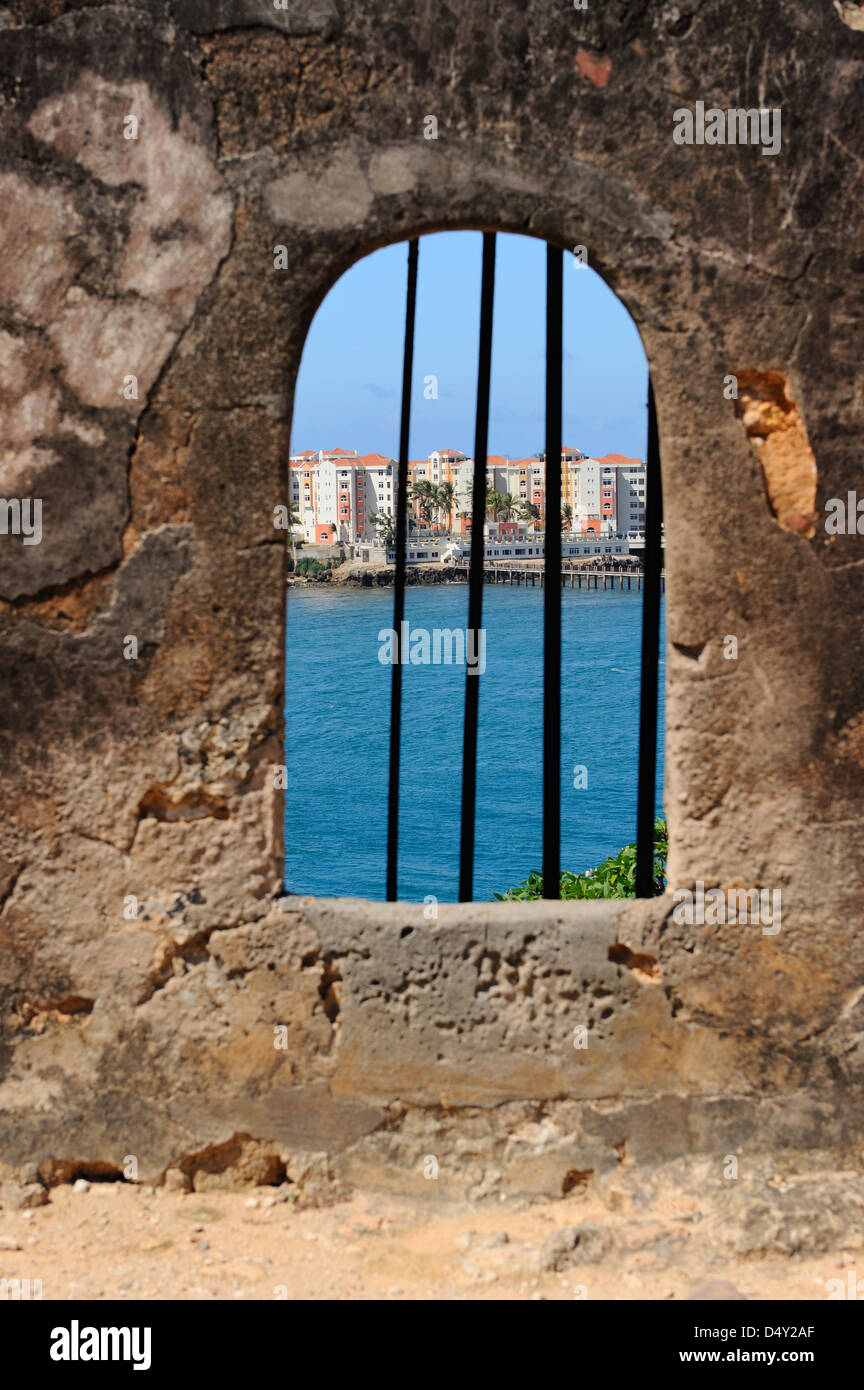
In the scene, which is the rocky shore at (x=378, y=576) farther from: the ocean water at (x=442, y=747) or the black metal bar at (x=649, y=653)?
the black metal bar at (x=649, y=653)

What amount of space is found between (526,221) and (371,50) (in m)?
0.54

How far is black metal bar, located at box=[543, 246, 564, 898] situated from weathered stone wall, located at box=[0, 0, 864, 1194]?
0.41m

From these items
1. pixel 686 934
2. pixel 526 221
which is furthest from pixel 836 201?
pixel 686 934

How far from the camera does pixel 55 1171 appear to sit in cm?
296

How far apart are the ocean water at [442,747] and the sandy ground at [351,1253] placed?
15330 millimetres

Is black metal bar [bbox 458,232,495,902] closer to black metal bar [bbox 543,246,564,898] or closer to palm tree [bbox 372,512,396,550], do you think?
black metal bar [bbox 543,246,564,898]

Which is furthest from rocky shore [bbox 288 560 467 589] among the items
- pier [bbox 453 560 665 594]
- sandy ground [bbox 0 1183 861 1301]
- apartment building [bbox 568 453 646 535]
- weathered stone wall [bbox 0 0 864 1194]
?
sandy ground [bbox 0 1183 861 1301]

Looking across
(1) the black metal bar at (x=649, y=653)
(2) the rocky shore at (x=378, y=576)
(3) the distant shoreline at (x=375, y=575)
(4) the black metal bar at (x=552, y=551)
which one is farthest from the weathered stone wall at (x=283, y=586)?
(2) the rocky shore at (x=378, y=576)

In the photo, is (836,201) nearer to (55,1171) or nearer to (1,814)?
(1,814)

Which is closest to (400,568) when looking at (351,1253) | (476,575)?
(476,575)

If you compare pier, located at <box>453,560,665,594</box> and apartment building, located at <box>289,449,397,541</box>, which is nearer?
pier, located at <box>453,560,665,594</box>

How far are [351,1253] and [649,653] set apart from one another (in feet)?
5.83

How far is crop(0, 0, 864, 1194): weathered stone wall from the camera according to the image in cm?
277

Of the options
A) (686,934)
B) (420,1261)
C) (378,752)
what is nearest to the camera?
(420,1261)
